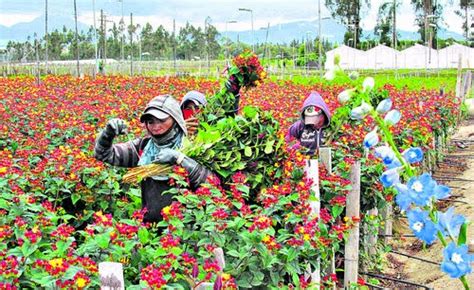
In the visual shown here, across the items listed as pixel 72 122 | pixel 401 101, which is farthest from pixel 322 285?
pixel 401 101

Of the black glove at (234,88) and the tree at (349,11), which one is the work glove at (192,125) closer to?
the black glove at (234,88)

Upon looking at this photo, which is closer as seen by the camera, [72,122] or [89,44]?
[72,122]

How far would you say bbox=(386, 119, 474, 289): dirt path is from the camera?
5535 millimetres

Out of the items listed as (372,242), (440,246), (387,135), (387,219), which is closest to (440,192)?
(387,135)

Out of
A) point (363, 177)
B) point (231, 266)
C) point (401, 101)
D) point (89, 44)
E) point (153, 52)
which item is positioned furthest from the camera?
point (89, 44)

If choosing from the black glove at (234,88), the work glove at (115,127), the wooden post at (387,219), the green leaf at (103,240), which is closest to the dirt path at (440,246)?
the wooden post at (387,219)

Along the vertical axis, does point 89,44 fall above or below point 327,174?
above

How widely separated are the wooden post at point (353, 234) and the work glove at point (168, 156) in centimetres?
128

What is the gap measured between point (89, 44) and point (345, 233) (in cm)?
7050

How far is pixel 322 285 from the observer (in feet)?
12.1

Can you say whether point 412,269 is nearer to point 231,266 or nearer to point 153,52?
point 231,266

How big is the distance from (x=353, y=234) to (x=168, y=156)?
4.73 feet

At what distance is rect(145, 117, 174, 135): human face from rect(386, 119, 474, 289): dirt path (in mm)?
1635

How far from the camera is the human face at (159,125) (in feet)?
12.0
